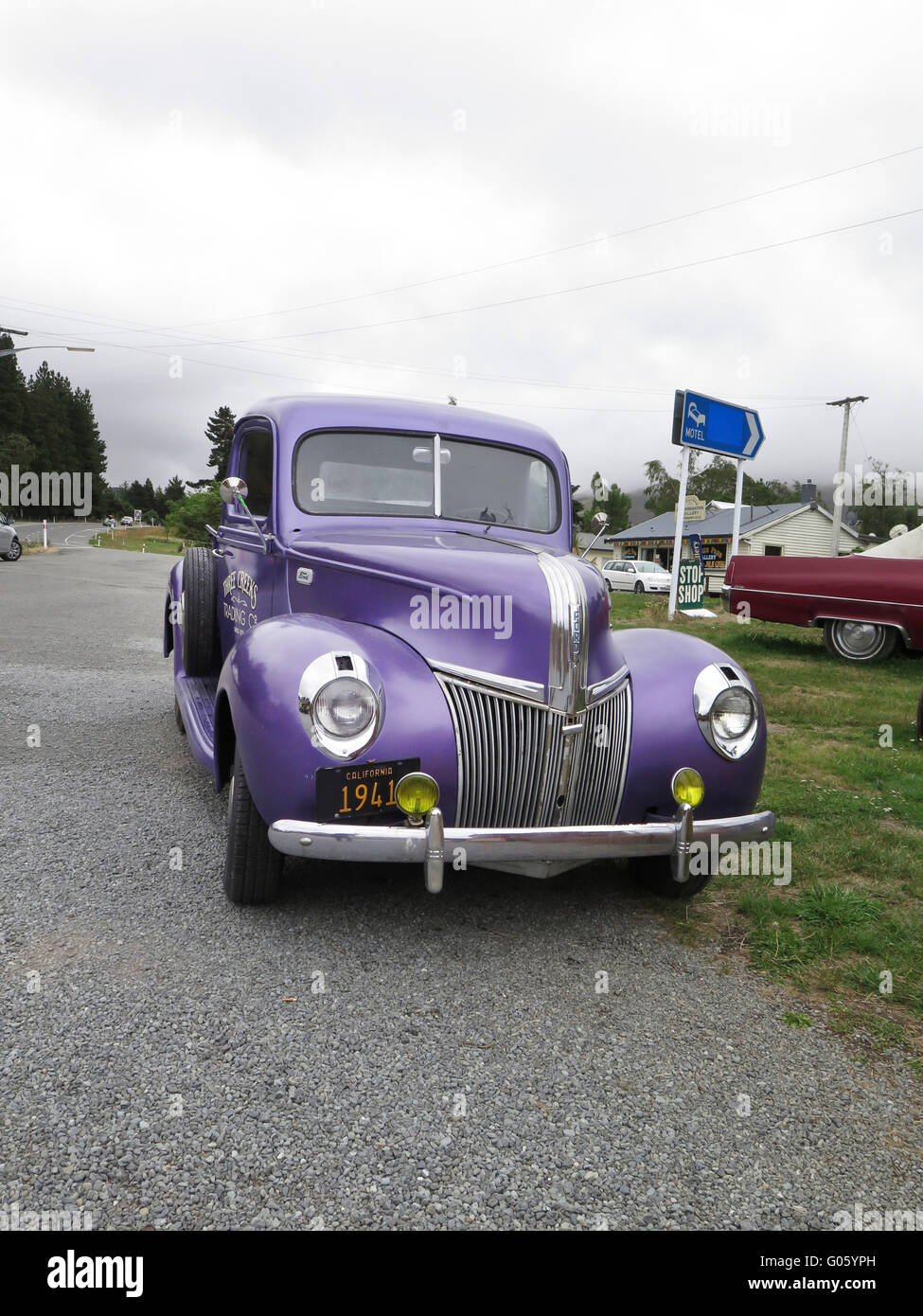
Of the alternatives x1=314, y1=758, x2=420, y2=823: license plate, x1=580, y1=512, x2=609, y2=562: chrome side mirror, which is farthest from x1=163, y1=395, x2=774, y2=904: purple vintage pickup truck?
x1=580, y1=512, x2=609, y2=562: chrome side mirror

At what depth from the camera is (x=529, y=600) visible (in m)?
3.06

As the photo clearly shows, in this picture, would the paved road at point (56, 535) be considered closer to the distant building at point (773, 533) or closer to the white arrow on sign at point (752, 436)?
the distant building at point (773, 533)

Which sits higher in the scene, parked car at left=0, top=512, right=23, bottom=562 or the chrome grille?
parked car at left=0, top=512, right=23, bottom=562

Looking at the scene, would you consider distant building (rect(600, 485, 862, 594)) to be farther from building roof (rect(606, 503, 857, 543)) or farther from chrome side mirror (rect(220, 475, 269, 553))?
chrome side mirror (rect(220, 475, 269, 553))

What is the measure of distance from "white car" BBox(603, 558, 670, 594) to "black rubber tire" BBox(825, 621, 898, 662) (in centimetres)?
2366

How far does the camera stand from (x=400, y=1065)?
7.67 feet

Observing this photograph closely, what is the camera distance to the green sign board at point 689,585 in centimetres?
1537

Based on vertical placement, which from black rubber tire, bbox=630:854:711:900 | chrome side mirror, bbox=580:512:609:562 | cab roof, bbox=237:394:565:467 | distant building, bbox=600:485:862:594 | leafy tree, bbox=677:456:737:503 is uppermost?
leafy tree, bbox=677:456:737:503

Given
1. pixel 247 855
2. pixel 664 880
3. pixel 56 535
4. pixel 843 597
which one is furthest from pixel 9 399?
pixel 664 880

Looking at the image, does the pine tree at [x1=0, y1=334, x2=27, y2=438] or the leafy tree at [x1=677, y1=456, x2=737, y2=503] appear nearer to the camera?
the leafy tree at [x1=677, y1=456, x2=737, y2=503]

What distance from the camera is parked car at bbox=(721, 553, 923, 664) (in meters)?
9.30

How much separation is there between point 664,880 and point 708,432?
13.1m

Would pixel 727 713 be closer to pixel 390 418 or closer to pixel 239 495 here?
pixel 390 418
